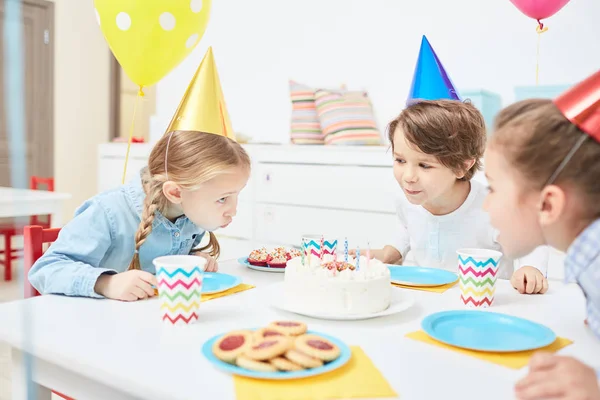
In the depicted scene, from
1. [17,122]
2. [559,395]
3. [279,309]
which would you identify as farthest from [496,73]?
[17,122]

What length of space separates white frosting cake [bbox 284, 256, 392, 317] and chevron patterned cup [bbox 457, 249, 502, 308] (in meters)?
0.15

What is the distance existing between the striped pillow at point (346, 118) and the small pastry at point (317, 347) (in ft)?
8.78

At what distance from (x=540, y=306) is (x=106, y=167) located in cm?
398

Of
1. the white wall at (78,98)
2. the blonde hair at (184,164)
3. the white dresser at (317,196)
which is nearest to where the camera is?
the blonde hair at (184,164)

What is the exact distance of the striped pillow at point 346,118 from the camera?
11.1 ft

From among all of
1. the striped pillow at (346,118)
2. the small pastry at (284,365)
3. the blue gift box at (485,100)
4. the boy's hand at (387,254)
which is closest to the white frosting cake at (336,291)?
the small pastry at (284,365)

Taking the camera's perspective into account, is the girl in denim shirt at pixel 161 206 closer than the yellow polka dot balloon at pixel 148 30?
Yes

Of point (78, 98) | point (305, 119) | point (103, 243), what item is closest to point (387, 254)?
point (103, 243)

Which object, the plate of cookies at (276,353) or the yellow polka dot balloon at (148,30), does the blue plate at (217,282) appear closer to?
the plate of cookies at (276,353)

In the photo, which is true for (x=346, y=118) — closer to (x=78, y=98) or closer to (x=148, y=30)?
(x=148, y=30)

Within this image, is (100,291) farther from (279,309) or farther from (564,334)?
(564,334)

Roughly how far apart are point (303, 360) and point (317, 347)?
4 cm

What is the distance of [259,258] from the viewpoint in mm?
1359

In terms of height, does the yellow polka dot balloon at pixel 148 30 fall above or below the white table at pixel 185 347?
above
